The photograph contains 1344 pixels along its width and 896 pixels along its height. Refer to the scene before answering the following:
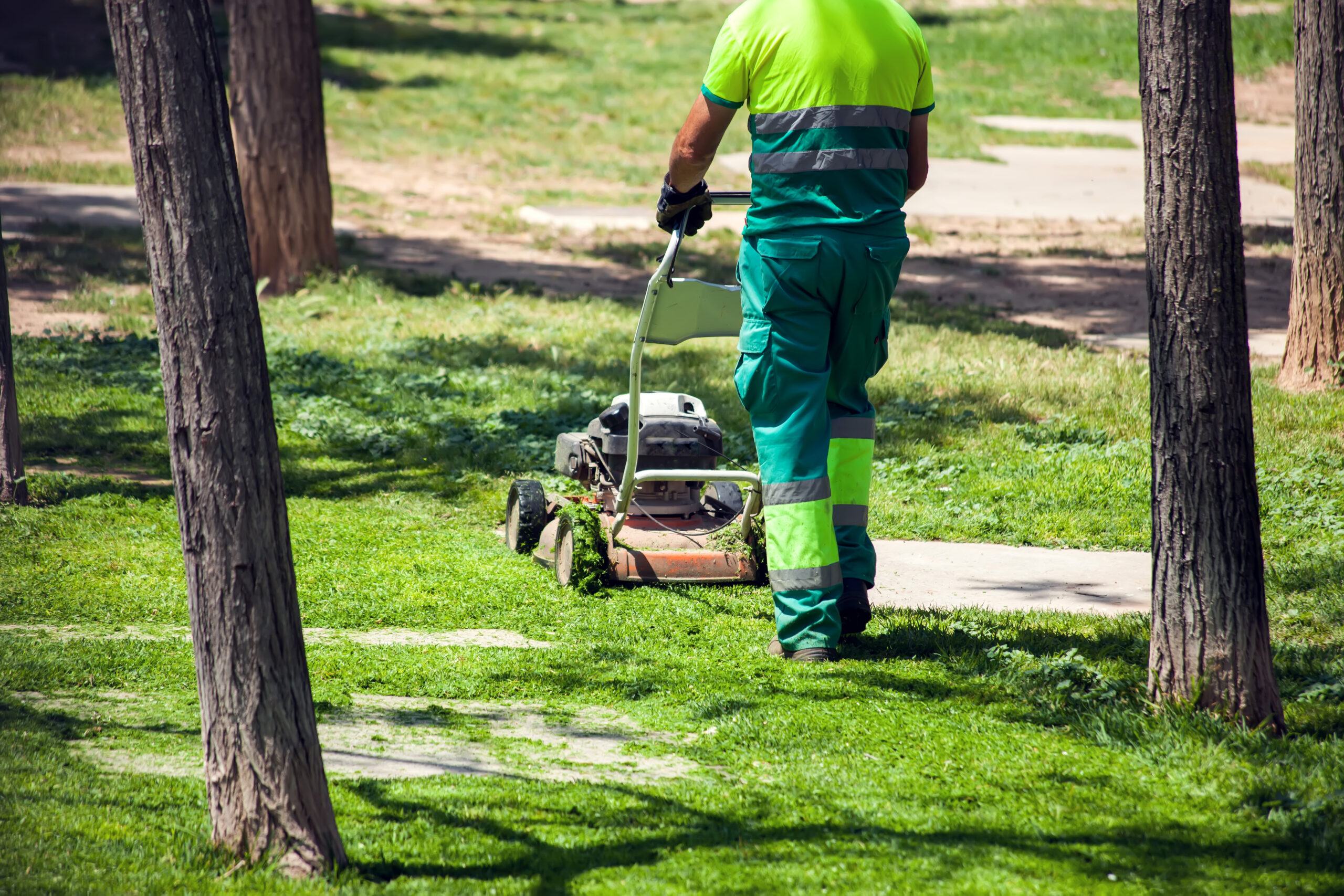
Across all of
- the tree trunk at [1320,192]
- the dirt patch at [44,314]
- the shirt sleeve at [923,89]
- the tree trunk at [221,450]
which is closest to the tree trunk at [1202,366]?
the shirt sleeve at [923,89]

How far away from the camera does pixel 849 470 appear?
486cm

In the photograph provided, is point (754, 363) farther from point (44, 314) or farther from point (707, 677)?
point (44, 314)

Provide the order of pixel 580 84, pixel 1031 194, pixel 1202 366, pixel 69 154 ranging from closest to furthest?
1. pixel 1202 366
2. pixel 1031 194
3. pixel 69 154
4. pixel 580 84

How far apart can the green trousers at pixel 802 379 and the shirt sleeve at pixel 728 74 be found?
20.7 inches

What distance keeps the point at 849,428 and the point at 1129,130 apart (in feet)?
65.0

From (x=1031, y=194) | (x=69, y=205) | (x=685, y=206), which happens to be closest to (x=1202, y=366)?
(x=685, y=206)

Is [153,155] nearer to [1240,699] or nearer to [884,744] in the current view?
[884,744]

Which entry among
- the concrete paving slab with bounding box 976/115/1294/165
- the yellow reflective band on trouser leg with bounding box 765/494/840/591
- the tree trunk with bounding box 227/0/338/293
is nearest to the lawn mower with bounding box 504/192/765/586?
the yellow reflective band on trouser leg with bounding box 765/494/840/591

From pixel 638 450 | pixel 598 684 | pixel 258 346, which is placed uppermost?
pixel 258 346

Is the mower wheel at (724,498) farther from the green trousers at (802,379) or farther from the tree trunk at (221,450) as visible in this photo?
the tree trunk at (221,450)

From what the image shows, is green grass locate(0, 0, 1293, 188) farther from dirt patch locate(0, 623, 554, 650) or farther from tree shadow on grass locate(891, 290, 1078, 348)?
dirt patch locate(0, 623, 554, 650)

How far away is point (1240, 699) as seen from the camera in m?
3.77

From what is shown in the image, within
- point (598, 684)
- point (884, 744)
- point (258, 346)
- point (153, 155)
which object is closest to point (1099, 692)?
point (884, 744)

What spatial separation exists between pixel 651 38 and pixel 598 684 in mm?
29657
